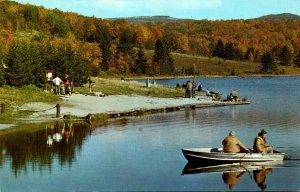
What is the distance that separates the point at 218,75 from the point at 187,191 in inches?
6251

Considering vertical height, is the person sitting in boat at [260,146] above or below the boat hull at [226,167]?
above

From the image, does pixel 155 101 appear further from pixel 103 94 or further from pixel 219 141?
pixel 219 141

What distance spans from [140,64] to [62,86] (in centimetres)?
10823

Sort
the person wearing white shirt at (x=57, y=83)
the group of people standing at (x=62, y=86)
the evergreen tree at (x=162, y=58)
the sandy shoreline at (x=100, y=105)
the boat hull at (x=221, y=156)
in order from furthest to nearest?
the evergreen tree at (x=162, y=58) < the group of people standing at (x=62, y=86) < the person wearing white shirt at (x=57, y=83) < the sandy shoreline at (x=100, y=105) < the boat hull at (x=221, y=156)

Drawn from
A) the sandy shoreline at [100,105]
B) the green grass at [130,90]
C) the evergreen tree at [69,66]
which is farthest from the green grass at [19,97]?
the green grass at [130,90]

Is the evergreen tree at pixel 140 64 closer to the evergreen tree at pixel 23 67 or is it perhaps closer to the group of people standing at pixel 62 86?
the evergreen tree at pixel 23 67

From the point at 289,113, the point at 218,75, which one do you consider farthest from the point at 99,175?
the point at 218,75

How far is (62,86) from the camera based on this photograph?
5934 centimetres

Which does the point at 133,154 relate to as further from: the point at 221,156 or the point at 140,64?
the point at 140,64

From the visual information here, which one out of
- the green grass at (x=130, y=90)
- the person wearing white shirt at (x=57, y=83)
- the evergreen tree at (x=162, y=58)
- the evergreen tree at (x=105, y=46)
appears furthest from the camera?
the evergreen tree at (x=162, y=58)

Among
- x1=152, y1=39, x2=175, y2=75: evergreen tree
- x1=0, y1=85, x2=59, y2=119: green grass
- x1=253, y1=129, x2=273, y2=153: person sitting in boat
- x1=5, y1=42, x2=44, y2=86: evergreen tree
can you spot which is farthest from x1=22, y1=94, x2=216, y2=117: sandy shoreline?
x1=152, y1=39, x2=175, y2=75: evergreen tree

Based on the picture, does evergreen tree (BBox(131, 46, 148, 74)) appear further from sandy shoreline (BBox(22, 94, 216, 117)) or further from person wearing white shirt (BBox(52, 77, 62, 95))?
person wearing white shirt (BBox(52, 77, 62, 95))

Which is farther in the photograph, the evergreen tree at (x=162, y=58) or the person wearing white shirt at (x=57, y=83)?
the evergreen tree at (x=162, y=58)

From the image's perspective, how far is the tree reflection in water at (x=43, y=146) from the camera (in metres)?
29.0
